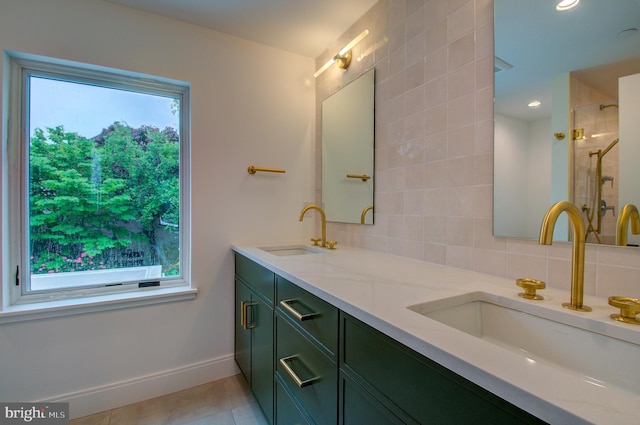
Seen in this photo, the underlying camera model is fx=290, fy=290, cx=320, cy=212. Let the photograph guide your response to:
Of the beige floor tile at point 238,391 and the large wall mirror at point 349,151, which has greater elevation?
the large wall mirror at point 349,151

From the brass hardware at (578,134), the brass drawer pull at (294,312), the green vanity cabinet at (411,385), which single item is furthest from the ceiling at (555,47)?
the brass drawer pull at (294,312)

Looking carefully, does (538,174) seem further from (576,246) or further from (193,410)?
(193,410)

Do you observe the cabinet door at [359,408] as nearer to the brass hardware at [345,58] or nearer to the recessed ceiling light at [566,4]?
the recessed ceiling light at [566,4]

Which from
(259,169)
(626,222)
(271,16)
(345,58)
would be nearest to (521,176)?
(626,222)

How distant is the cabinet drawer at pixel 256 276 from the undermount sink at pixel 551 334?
2.61 feet

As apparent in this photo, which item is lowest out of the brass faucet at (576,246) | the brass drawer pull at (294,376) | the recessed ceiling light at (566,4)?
→ the brass drawer pull at (294,376)

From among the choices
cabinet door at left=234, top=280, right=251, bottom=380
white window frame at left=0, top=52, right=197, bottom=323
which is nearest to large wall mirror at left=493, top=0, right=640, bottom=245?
cabinet door at left=234, top=280, right=251, bottom=380

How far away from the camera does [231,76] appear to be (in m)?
2.09

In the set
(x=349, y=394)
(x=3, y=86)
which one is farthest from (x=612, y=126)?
(x=3, y=86)

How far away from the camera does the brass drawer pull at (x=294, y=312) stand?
3.40ft

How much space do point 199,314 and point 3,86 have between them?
166cm

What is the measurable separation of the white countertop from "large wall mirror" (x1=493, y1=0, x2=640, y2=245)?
0.29 metres

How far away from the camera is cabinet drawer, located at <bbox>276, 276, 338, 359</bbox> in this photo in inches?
36.2

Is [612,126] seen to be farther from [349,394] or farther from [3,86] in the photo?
[3,86]
